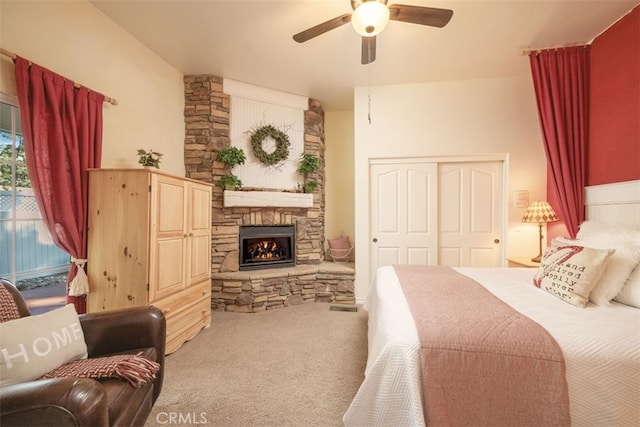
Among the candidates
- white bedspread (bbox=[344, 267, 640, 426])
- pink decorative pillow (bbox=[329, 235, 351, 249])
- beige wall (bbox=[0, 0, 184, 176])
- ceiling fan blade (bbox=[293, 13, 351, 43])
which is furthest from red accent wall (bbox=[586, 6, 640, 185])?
beige wall (bbox=[0, 0, 184, 176])

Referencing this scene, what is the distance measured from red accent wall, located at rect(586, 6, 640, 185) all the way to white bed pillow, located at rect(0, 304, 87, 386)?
3.79 m

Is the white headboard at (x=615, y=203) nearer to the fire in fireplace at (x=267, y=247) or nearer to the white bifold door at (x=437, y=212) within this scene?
the white bifold door at (x=437, y=212)

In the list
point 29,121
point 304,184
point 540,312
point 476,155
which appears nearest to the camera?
point 540,312

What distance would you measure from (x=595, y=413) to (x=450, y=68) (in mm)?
3245

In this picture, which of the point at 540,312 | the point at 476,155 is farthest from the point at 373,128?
the point at 540,312

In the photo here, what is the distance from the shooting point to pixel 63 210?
6.02 feet

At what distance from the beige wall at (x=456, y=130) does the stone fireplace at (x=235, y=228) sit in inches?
22.3

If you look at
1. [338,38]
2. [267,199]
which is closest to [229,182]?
[267,199]

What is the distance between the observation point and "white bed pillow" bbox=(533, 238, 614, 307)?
4.87ft

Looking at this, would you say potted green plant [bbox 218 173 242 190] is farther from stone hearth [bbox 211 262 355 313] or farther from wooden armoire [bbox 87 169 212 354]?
wooden armoire [bbox 87 169 212 354]

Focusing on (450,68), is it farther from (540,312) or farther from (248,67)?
(540,312)

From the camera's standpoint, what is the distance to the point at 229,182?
10.9 feet

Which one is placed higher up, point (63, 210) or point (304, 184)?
point (304, 184)

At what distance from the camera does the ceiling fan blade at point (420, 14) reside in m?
1.66
